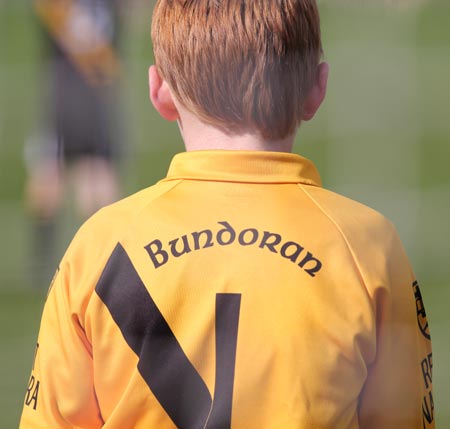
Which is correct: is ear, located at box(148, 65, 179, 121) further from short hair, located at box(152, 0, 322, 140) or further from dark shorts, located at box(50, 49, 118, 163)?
dark shorts, located at box(50, 49, 118, 163)

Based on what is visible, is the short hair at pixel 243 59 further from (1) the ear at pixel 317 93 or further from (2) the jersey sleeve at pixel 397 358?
(2) the jersey sleeve at pixel 397 358

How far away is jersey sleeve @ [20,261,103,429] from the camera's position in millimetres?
1044

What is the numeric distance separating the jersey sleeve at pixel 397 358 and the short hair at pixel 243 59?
19 centimetres

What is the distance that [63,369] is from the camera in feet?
3.49

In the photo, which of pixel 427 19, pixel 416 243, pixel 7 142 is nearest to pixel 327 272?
pixel 416 243

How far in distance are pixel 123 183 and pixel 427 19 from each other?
335cm

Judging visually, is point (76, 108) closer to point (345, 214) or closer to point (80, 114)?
point (80, 114)

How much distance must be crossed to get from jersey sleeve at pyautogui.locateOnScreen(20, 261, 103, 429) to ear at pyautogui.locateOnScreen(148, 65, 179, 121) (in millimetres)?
210

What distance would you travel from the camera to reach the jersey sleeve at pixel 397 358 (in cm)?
103

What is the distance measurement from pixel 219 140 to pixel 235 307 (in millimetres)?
183

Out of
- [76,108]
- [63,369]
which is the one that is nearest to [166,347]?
[63,369]

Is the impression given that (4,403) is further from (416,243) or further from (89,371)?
(416,243)

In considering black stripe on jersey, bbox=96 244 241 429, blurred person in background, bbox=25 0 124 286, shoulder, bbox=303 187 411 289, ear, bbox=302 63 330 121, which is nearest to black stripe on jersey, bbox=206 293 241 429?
black stripe on jersey, bbox=96 244 241 429

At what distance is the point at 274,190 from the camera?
1.04 meters
